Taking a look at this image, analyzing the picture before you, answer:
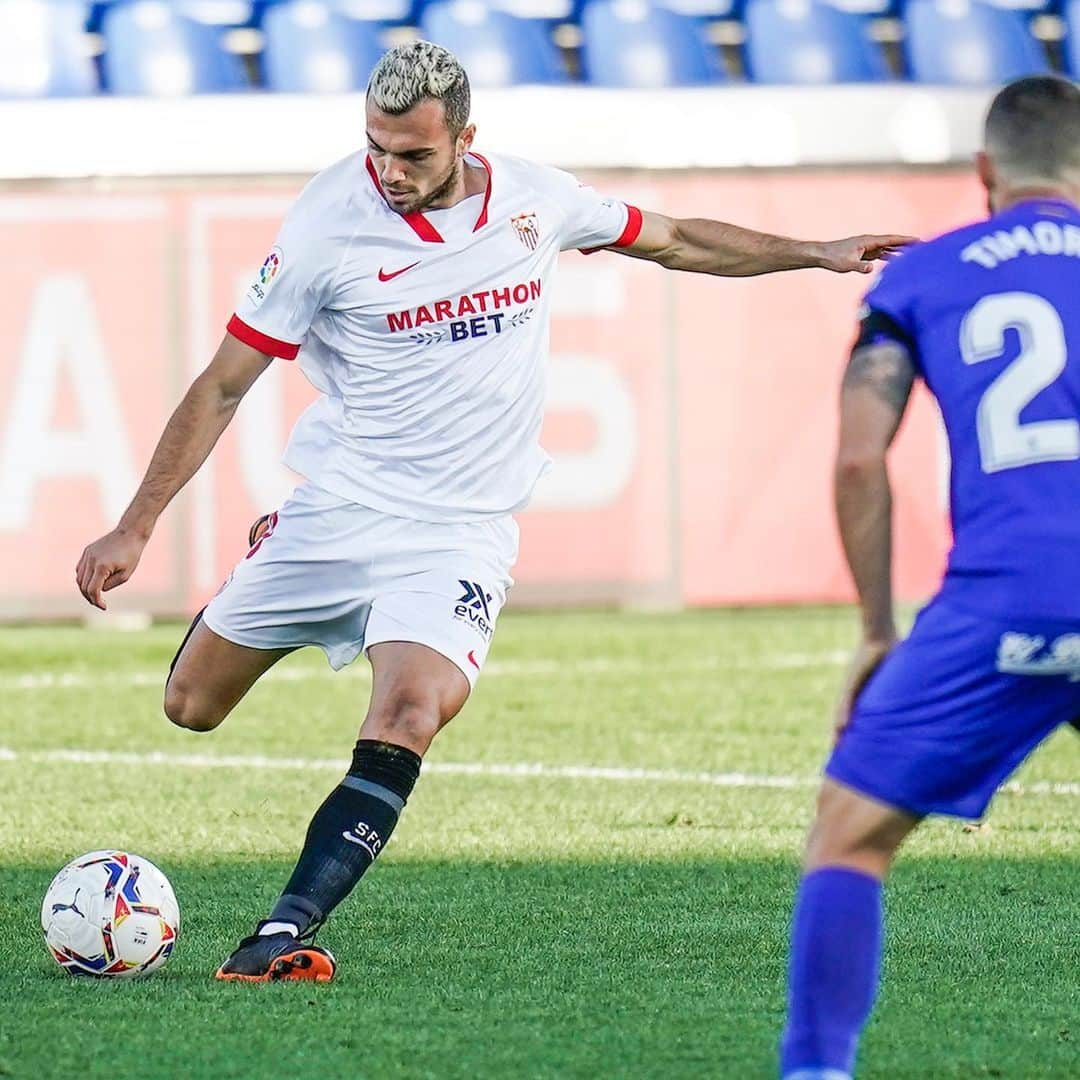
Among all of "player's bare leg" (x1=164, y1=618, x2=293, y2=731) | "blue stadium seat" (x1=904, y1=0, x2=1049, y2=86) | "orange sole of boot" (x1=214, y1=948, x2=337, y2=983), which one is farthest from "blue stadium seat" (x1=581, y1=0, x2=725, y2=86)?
"orange sole of boot" (x1=214, y1=948, x2=337, y2=983)

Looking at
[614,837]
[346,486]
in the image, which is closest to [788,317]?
[614,837]

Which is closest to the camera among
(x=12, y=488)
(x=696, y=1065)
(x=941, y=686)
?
(x=941, y=686)

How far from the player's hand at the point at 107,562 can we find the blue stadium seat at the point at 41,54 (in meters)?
9.18

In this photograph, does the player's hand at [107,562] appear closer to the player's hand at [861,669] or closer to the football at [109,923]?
the football at [109,923]

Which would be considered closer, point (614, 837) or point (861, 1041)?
point (861, 1041)

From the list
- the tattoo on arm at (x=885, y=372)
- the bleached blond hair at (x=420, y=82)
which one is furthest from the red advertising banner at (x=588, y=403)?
the tattoo on arm at (x=885, y=372)

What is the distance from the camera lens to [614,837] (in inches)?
267

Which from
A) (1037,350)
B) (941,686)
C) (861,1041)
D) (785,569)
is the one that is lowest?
(785,569)

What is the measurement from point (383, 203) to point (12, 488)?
713 cm

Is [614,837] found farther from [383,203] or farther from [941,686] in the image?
[941,686]

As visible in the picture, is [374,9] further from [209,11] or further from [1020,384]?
[1020,384]

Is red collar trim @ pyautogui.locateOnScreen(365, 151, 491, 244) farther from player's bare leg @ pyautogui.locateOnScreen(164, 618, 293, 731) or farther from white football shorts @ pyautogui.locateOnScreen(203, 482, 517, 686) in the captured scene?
player's bare leg @ pyautogui.locateOnScreen(164, 618, 293, 731)

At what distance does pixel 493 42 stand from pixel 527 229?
9097mm

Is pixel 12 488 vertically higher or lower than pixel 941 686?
lower
